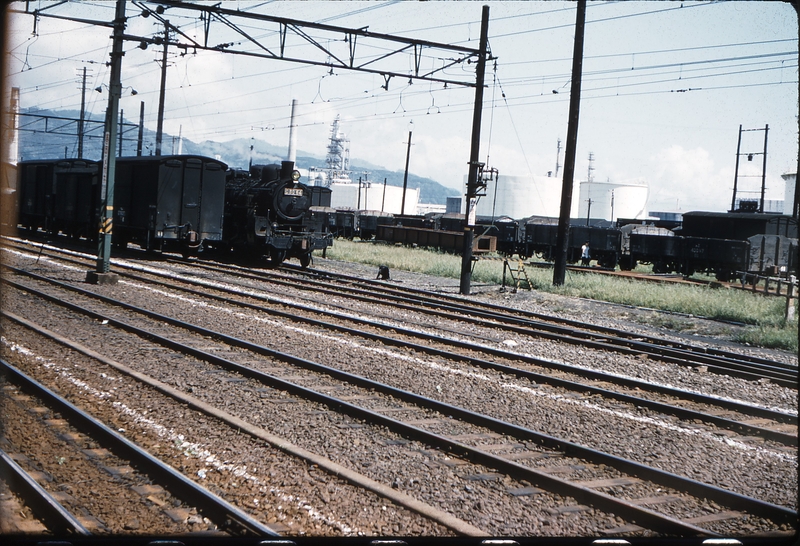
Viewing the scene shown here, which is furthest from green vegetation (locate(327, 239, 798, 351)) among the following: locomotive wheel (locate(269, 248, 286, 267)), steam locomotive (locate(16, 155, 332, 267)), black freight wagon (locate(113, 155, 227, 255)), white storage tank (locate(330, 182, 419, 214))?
white storage tank (locate(330, 182, 419, 214))

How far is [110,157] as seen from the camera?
1572 centimetres

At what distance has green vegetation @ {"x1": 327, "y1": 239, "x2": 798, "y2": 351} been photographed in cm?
1439

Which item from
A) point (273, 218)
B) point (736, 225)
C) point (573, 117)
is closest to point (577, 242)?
point (736, 225)

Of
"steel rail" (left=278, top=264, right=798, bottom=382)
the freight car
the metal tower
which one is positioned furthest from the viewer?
the metal tower

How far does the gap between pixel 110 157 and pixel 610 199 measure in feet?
280

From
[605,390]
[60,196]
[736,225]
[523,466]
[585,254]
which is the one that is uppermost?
[736,225]

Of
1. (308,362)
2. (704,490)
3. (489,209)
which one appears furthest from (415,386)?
(489,209)

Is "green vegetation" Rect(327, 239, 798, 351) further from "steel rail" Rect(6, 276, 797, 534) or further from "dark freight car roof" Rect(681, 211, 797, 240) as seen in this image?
"steel rail" Rect(6, 276, 797, 534)

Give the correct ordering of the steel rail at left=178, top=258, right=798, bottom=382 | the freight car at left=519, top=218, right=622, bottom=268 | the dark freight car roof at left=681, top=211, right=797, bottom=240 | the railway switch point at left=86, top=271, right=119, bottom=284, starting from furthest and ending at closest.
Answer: the freight car at left=519, top=218, right=622, bottom=268
the dark freight car roof at left=681, top=211, right=797, bottom=240
the railway switch point at left=86, top=271, right=119, bottom=284
the steel rail at left=178, top=258, right=798, bottom=382

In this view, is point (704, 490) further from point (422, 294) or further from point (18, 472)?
point (422, 294)

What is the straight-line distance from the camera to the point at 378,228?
44531 millimetres

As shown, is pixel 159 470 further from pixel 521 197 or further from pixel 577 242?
pixel 521 197

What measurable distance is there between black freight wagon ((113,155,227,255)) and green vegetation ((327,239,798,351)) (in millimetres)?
7831

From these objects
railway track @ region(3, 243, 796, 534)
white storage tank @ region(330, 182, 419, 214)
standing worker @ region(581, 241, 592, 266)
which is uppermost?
white storage tank @ region(330, 182, 419, 214)
